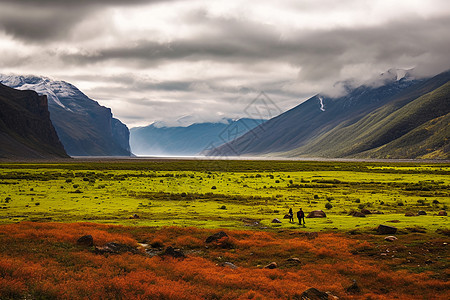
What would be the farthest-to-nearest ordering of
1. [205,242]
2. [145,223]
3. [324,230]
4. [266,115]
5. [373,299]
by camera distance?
1. [266,115]
2. [145,223]
3. [324,230]
4. [205,242]
5. [373,299]

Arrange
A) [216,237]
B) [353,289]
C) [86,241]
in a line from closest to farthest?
[353,289]
[86,241]
[216,237]

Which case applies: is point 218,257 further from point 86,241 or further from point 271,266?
point 86,241

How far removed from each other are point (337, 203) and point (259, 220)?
68.6 ft

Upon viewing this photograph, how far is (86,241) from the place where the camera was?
27.2m

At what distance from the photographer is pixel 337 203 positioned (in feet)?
184

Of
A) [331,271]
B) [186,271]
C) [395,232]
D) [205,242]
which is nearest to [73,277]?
[186,271]

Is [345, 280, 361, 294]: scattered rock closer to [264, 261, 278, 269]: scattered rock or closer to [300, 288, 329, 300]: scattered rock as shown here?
[300, 288, 329, 300]: scattered rock

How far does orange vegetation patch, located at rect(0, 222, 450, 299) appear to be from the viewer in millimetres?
18359

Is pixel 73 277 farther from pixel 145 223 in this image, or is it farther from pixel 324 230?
pixel 324 230

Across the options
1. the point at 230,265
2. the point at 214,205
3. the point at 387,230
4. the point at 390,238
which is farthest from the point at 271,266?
the point at 214,205

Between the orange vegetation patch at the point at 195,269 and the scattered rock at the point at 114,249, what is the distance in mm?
536

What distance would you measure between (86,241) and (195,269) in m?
9.84

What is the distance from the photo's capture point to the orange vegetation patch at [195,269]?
60.2 feet

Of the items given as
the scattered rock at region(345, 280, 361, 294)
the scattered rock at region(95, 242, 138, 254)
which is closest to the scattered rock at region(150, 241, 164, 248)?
the scattered rock at region(95, 242, 138, 254)
